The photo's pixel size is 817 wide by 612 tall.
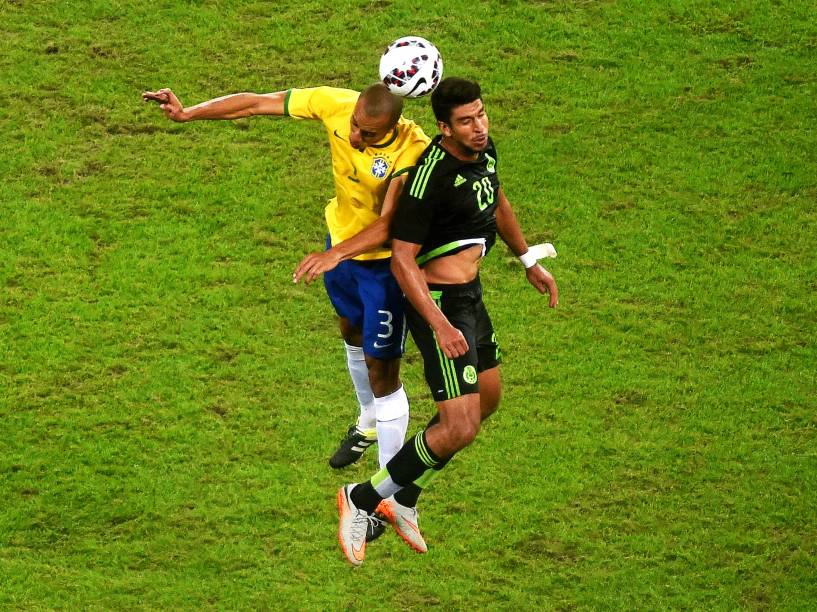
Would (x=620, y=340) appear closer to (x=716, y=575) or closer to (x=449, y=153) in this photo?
(x=716, y=575)

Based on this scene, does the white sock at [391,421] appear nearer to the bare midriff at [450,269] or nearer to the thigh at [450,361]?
the thigh at [450,361]

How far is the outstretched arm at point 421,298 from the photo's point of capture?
10.8m

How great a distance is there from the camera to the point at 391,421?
39.9 feet

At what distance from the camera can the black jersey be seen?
10914 millimetres

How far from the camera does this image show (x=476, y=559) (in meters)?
13.9

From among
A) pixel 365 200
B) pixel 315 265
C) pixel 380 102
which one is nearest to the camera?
pixel 315 265

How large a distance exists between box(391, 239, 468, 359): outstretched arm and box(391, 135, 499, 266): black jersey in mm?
113

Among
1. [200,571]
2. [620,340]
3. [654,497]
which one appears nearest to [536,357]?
[620,340]

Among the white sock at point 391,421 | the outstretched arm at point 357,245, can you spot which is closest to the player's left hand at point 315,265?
the outstretched arm at point 357,245

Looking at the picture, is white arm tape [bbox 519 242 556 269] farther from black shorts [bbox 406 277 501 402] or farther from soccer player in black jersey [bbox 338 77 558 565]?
black shorts [bbox 406 277 501 402]

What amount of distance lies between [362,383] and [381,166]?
81.8 inches

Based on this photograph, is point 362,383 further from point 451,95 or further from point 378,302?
point 451,95

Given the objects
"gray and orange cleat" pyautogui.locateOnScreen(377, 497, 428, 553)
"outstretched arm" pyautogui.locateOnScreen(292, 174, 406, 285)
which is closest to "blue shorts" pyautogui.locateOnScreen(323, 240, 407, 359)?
"outstretched arm" pyautogui.locateOnScreen(292, 174, 406, 285)

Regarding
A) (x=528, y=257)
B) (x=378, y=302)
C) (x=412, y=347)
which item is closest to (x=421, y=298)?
(x=378, y=302)
